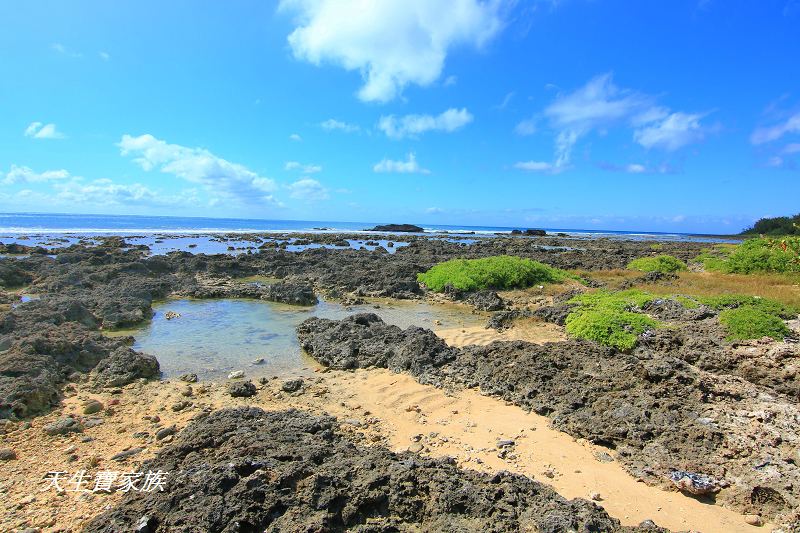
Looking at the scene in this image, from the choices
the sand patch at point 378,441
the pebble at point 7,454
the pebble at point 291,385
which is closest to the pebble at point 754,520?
the sand patch at point 378,441

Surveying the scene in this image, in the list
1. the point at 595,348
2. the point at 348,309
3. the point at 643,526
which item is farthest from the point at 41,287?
the point at 643,526

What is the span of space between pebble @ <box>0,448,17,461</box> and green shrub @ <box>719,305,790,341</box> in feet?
34.6

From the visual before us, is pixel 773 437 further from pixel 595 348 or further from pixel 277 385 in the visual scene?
pixel 277 385

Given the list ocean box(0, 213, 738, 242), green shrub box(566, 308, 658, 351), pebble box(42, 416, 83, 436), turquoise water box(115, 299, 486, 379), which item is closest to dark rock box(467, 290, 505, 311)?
turquoise water box(115, 299, 486, 379)

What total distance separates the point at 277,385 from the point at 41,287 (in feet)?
44.3

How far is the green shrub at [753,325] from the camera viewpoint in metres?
7.36

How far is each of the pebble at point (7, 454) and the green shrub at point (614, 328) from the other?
29.4 feet

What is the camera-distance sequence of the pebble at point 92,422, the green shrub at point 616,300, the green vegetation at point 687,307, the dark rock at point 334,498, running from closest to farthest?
1. the dark rock at point 334,498
2. the pebble at point 92,422
3. the green vegetation at point 687,307
4. the green shrub at point 616,300

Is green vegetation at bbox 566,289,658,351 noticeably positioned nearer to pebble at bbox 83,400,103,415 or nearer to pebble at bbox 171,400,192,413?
pebble at bbox 171,400,192,413

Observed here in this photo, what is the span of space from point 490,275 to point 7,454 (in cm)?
1462

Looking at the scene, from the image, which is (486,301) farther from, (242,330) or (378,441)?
(378,441)

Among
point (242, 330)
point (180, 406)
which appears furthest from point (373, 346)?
point (242, 330)

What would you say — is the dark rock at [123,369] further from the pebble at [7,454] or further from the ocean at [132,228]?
the ocean at [132,228]

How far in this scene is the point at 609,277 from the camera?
2105 centimetres
